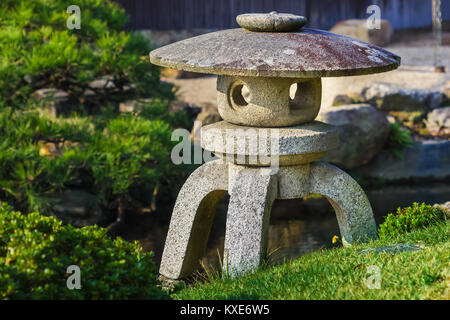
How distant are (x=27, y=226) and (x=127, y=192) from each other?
495 cm

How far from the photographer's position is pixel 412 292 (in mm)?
4375

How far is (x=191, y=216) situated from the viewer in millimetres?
6371

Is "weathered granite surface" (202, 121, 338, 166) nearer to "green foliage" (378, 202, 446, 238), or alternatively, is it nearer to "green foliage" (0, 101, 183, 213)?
"green foliage" (378, 202, 446, 238)

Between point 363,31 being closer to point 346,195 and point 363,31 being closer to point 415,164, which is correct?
point 415,164

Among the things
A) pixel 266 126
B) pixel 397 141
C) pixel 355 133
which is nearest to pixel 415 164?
pixel 397 141

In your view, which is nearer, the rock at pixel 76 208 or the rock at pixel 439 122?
the rock at pixel 76 208

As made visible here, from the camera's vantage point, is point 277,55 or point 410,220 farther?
point 410,220

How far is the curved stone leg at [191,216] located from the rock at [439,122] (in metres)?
Result: 6.61

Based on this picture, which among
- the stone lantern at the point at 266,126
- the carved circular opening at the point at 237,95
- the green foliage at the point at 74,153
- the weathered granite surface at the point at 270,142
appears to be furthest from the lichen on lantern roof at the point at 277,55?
the green foliage at the point at 74,153

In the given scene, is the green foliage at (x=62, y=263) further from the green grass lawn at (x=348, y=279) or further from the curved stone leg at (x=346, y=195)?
the curved stone leg at (x=346, y=195)

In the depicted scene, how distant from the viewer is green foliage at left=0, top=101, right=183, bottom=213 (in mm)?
8055

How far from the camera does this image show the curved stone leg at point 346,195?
20.0ft

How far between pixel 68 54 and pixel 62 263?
463 centimetres
